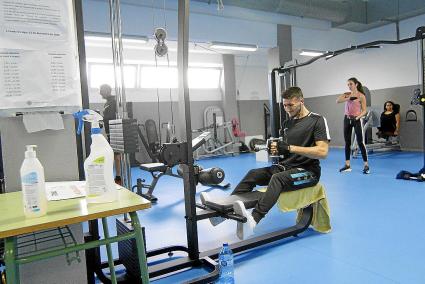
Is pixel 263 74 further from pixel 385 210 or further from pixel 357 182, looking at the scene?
pixel 385 210

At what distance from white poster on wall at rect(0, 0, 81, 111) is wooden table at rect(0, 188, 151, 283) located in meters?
0.53

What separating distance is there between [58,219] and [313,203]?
2467 mm

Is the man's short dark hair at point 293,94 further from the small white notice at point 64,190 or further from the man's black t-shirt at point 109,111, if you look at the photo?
the man's black t-shirt at point 109,111

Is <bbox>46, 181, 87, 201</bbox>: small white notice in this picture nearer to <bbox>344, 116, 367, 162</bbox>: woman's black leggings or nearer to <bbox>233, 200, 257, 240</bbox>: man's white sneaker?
<bbox>233, 200, 257, 240</bbox>: man's white sneaker

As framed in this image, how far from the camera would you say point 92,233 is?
79.2 inches

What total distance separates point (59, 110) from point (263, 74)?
10475 millimetres

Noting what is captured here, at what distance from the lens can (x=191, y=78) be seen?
33.5ft

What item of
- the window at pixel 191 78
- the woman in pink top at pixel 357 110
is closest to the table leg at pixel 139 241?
the woman in pink top at pixel 357 110

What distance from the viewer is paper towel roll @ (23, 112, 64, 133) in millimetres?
1653

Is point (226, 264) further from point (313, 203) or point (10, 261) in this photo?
point (10, 261)

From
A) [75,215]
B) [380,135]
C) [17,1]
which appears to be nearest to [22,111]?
[17,1]

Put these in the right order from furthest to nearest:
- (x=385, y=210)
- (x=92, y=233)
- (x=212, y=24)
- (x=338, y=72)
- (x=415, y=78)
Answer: (x=338, y=72), (x=415, y=78), (x=212, y=24), (x=385, y=210), (x=92, y=233)

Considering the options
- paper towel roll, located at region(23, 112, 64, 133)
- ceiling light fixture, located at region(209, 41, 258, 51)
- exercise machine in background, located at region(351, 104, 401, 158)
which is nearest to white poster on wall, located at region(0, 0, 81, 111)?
paper towel roll, located at region(23, 112, 64, 133)

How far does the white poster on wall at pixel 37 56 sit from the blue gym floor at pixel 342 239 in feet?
4.63
